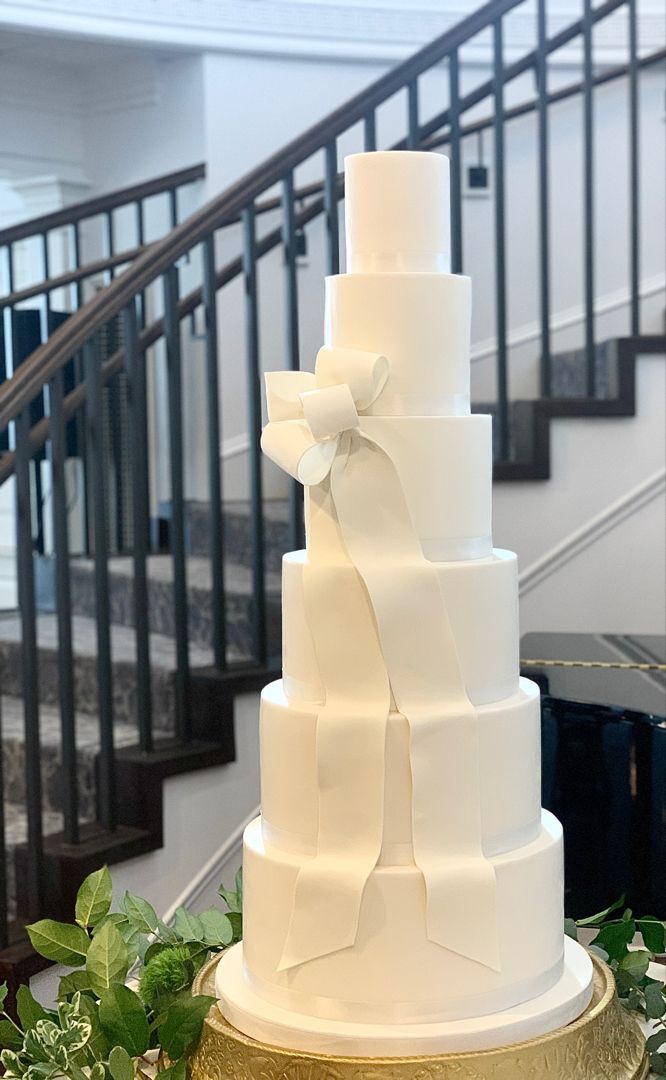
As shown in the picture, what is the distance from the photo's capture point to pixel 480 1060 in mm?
692

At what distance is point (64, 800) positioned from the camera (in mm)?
2400

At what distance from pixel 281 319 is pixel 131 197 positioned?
67cm

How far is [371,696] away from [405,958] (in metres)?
0.15

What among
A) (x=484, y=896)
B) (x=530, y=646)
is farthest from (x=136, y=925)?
(x=530, y=646)

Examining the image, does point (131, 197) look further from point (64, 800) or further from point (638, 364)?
point (64, 800)

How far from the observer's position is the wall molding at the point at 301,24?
4371mm

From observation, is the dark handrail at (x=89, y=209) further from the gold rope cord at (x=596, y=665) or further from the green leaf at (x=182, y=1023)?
the green leaf at (x=182, y=1023)

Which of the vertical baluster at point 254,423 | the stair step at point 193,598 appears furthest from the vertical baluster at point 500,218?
the stair step at point 193,598

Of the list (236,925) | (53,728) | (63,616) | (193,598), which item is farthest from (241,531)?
(236,925)

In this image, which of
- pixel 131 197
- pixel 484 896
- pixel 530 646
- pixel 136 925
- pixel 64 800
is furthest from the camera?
pixel 131 197

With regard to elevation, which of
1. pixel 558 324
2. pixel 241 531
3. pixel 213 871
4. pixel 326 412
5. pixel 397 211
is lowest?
pixel 213 871

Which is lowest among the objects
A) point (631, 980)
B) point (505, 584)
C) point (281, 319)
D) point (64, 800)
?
point (64, 800)

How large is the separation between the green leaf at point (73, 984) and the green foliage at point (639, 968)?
1.12 ft

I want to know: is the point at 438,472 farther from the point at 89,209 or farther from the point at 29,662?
the point at 89,209
